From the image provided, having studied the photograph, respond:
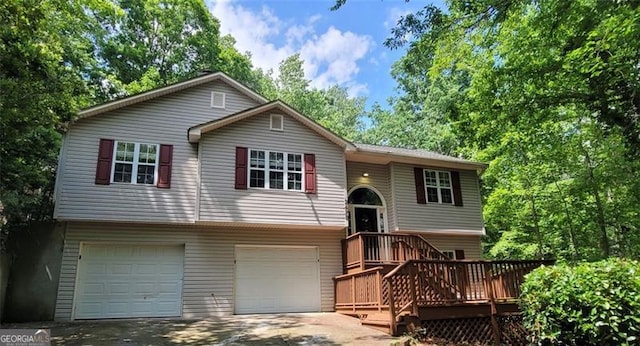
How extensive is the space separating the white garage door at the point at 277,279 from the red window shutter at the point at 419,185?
415cm

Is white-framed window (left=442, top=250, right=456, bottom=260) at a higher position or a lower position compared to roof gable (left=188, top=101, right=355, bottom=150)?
lower

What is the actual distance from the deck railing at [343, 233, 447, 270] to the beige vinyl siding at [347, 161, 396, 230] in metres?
2.00

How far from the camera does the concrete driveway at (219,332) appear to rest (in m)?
7.33

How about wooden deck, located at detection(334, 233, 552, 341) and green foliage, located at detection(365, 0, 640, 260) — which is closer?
wooden deck, located at detection(334, 233, 552, 341)

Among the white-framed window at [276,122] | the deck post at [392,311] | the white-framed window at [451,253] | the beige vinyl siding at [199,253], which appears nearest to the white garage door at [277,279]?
the beige vinyl siding at [199,253]

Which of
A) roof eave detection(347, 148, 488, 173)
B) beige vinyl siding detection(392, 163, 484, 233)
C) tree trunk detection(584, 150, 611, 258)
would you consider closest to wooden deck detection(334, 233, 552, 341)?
beige vinyl siding detection(392, 163, 484, 233)

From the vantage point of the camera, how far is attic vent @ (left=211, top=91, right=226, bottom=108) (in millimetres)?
12945

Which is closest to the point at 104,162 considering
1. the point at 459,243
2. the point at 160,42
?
the point at 459,243

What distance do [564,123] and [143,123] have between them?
1683cm

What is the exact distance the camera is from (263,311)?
11.5 metres

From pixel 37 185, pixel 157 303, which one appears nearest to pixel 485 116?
pixel 157 303

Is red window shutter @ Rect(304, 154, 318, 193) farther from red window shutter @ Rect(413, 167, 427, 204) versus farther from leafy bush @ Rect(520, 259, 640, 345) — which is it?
leafy bush @ Rect(520, 259, 640, 345)

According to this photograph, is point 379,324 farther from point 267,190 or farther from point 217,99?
point 217,99

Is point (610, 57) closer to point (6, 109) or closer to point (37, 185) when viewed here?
point (6, 109)
